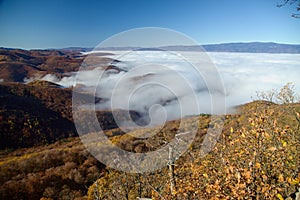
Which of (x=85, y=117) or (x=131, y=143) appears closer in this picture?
(x=131, y=143)

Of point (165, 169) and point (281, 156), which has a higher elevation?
point (281, 156)

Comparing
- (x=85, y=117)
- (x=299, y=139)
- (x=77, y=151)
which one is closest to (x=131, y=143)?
(x=77, y=151)

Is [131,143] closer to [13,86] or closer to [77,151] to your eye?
[77,151]

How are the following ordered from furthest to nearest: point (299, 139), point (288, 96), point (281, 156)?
1. point (288, 96)
2. point (299, 139)
3. point (281, 156)

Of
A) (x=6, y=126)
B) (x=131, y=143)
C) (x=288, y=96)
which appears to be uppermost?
(x=288, y=96)

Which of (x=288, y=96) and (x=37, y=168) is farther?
(x=37, y=168)

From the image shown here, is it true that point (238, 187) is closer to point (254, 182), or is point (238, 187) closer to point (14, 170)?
point (254, 182)

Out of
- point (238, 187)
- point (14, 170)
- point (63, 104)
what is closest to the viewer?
point (238, 187)

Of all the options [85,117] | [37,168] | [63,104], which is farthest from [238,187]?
[63,104]

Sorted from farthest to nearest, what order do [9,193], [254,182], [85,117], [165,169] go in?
[85,117], [9,193], [165,169], [254,182]
